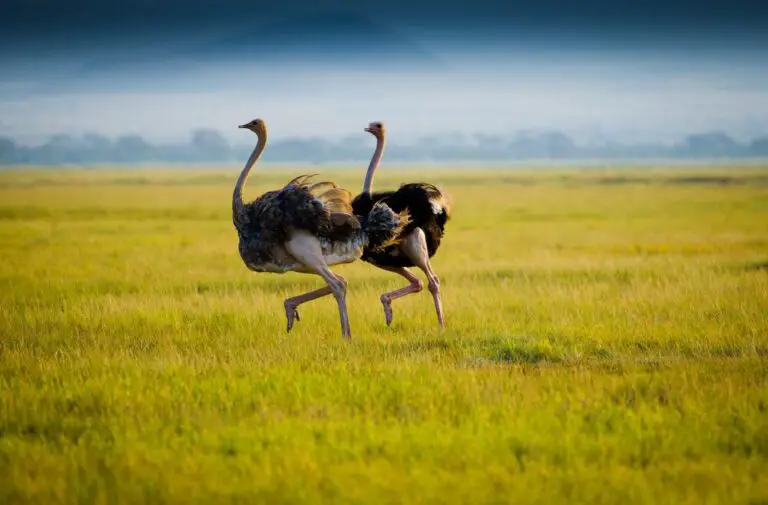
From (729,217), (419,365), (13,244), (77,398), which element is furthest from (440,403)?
(729,217)

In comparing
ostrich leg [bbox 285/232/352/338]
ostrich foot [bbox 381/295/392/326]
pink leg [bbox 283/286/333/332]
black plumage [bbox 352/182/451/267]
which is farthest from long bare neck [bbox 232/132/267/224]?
ostrich foot [bbox 381/295/392/326]

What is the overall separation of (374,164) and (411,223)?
29.1 inches

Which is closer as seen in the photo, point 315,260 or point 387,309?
point 315,260

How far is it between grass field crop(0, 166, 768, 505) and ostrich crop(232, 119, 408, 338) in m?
0.74

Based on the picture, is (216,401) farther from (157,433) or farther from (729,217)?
(729,217)

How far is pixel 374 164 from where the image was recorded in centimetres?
1172

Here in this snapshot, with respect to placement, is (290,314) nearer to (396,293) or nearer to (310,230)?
(310,230)

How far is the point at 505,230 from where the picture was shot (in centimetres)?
3262

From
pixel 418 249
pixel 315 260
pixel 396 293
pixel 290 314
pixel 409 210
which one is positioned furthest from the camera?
pixel 396 293

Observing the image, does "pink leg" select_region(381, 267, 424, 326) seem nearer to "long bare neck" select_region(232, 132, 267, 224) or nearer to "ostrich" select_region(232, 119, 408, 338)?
"ostrich" select_region(232, 119, 408, 338)

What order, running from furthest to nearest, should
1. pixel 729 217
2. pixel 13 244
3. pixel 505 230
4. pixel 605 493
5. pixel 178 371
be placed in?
pixel 729 217, pixel 505 230, pixel 13 244, pixel 178 371, pixel 605 493

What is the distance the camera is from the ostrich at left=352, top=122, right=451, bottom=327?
11.4 m

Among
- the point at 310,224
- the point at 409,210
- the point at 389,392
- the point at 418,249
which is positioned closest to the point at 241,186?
the point at 310,224

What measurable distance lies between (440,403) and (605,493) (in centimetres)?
212
